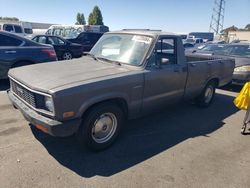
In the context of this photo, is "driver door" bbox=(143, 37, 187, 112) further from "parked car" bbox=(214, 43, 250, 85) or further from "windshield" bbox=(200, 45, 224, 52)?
"windshield" bbox=(200, 45, 224, 52)

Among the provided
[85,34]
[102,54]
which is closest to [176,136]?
[102,54]

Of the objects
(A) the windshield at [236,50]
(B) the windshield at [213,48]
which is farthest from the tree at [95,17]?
(A) the windshield at [236,50]

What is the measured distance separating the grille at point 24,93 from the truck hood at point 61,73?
11 centimetres

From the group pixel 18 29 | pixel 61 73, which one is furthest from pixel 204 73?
pixel 18 29

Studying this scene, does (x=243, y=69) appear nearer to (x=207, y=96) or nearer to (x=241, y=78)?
(x=241, y=78)

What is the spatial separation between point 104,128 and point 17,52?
174 inches

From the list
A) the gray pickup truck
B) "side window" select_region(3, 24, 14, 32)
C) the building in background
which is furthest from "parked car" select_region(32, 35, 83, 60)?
the building in background

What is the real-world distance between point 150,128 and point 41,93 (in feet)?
7.62

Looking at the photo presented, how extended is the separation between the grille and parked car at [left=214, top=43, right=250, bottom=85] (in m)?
6.56

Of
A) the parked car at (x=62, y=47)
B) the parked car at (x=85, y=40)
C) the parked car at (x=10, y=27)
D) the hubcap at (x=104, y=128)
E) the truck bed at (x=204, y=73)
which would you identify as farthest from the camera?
the parked car at (x=10, y=27)

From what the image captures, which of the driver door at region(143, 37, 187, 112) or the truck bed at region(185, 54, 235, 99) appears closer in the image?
the driver door at region(143, 37, 187, 112)

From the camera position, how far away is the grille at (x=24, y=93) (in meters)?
3.20

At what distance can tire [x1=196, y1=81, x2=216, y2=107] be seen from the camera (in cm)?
579

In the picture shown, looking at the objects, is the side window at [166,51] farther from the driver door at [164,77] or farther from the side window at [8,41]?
the side window at [8,41]
